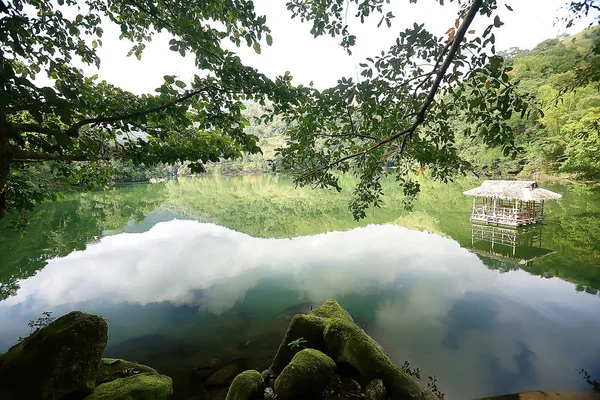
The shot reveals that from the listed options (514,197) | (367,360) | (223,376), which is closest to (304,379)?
(367,360)

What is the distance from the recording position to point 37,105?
1555 mm

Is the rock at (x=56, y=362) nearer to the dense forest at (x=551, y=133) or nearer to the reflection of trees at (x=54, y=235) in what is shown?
the dense forest at (x=551, y=133)

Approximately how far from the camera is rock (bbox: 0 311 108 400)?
3.41 metres

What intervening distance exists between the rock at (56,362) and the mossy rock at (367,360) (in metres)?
3.61

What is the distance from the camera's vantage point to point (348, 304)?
8523 mm

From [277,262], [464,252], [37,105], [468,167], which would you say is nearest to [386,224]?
[464,252]

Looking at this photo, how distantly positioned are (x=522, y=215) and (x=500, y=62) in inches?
769

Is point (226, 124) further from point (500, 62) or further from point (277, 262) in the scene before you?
point (277, 262)

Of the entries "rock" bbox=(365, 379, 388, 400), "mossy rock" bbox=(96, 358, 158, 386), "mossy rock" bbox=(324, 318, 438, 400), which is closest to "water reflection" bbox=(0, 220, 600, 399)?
"mossy rock" bbox=(96, 358, 158, 386)

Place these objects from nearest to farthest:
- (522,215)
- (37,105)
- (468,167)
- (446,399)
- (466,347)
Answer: (37,105) < (468,167) < (446,399) < (466,347) < (522,215)

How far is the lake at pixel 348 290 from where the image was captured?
19.8 feet

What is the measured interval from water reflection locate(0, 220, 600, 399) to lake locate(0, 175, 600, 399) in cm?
4

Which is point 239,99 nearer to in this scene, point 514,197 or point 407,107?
point 407,107

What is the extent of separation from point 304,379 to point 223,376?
2.06m
